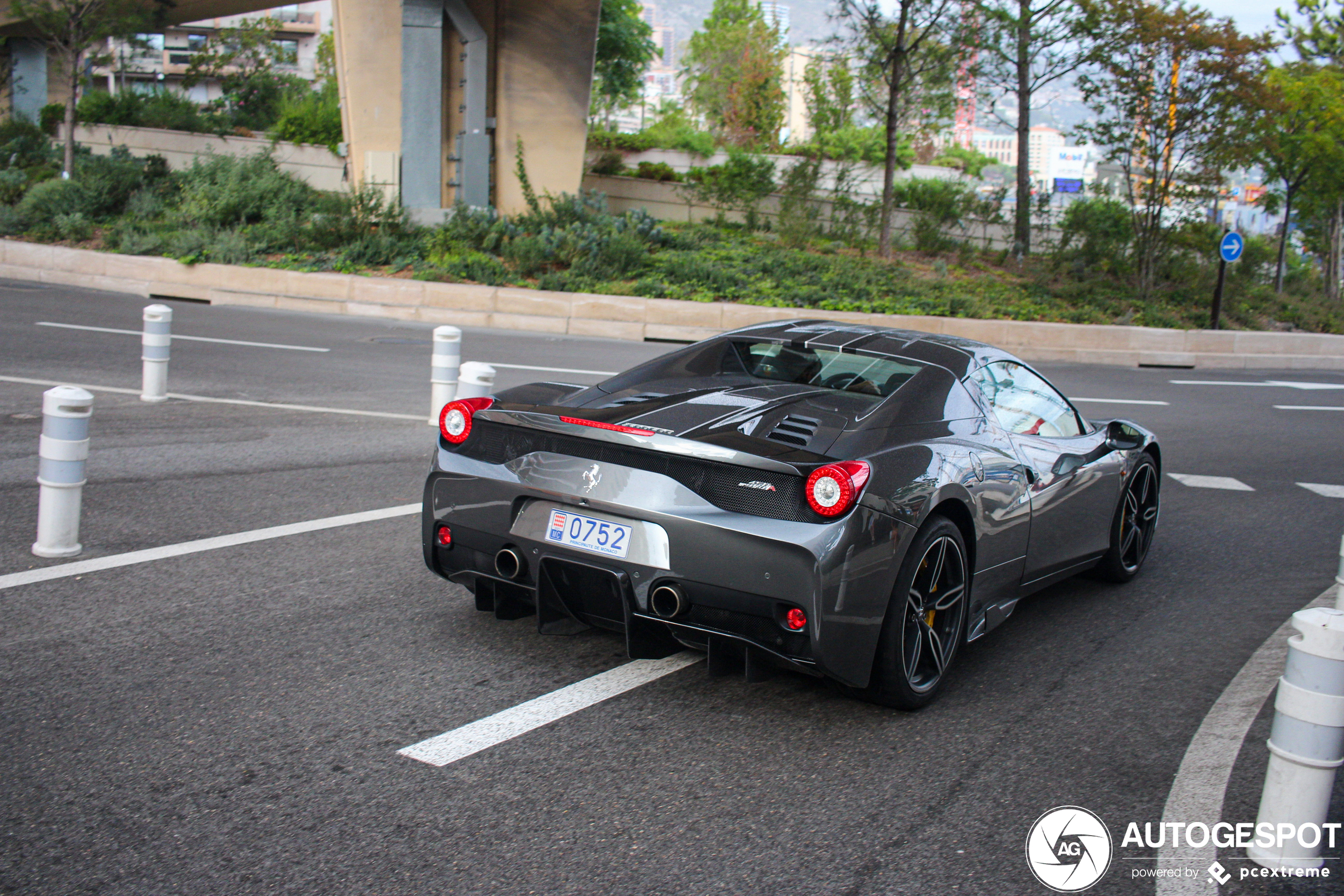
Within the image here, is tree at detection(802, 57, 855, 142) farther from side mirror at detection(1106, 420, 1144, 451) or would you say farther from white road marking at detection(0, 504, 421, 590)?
white road marking at detection(0, 504, 421, 590)

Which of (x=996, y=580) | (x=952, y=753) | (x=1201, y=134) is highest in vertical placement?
(x=1201, y=134)

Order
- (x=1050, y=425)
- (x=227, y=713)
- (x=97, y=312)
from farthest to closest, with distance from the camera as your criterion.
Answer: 1. (x=97, y=312)
2. (x=1050, y=425)
3. (x=227, y=713)

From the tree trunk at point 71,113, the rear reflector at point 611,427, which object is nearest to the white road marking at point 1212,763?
the rear reflector at point 611,427

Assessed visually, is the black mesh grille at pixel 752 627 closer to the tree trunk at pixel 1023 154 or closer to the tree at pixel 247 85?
the tree trunk at pixel 1023 154

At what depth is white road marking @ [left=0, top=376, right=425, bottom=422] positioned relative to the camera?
975cm

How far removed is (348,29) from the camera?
2272 centimetres

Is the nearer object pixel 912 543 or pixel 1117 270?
pixel 912 543

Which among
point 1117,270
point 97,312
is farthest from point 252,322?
point 1117,270

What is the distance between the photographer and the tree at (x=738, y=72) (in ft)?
205

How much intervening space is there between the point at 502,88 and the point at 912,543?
22.4m

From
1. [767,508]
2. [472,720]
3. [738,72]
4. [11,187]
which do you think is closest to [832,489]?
[767,508]

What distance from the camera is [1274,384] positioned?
1752cm

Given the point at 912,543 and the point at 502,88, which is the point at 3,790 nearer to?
the point at 912,543

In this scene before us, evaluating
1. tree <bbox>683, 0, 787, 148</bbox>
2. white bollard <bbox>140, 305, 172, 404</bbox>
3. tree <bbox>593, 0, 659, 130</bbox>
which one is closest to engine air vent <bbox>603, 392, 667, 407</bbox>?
white bollard <bbox>140, 305, 172, 404</bbox>
